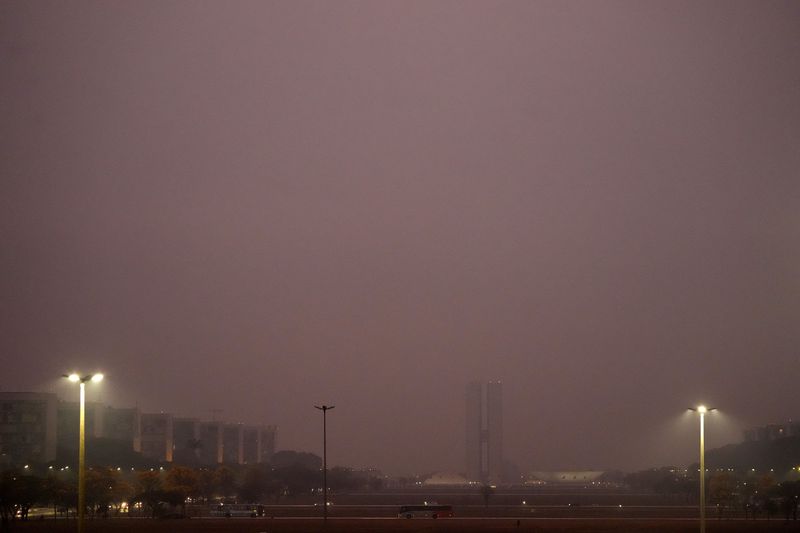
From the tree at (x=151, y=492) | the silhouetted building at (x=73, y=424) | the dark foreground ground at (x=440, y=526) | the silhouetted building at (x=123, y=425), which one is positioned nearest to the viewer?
the dark foreground ground at (x=440, y=526)

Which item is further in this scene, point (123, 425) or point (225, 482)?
point (123, 425)

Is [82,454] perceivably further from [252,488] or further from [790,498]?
[252,488]

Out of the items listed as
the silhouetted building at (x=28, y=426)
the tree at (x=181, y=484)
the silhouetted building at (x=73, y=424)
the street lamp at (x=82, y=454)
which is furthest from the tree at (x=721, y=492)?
the silhouetted building at (x=73, y=424)

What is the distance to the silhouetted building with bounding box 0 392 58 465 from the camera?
131625 mm

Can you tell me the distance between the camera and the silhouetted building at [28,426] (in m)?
132

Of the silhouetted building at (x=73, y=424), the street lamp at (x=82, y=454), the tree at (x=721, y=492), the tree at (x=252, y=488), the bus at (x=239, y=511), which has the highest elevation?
the street lamp at (x=82, y=454)

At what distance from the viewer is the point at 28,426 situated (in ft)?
439

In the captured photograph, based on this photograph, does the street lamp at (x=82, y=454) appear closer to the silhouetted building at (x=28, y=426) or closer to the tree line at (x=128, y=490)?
the tree line at (x=128, y=490)

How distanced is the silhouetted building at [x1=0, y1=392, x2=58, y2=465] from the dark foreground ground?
63.8 metres

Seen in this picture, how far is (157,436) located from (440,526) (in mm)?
134653

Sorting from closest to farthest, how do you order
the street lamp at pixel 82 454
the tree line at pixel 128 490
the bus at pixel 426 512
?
the street lamp at pixel 82 454 < the tree line at pixel 128 490 < the bus at pixel 426 512

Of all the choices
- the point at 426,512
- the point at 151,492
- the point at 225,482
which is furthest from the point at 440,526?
the point at 225,482

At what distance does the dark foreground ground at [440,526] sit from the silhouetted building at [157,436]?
116094 mm

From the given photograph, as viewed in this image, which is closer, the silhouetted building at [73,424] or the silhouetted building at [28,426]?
the silhouetted building at [28,426]
